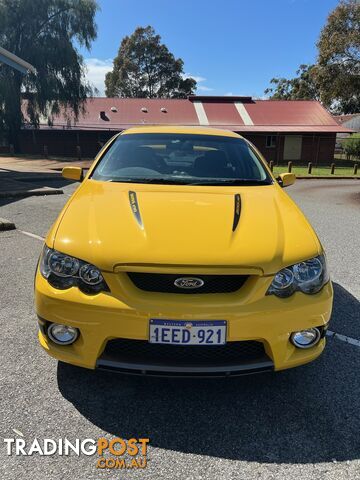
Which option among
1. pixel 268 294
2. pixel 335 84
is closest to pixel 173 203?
pixel 268 294

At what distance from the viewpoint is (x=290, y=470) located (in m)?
1.90

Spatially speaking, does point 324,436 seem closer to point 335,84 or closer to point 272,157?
point 272,157

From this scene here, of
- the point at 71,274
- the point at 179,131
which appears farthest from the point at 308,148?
the point at 71,274

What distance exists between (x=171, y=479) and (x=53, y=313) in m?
1.01

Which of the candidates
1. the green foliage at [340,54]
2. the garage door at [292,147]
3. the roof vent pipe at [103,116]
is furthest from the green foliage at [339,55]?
the roof vent pipe at [103,116]

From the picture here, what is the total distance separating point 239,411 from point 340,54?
1294 inches

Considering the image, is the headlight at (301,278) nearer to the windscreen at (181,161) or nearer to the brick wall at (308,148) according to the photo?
the windscreen at (181,161)

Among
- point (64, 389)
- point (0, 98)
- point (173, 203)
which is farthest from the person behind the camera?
point (0, 98)

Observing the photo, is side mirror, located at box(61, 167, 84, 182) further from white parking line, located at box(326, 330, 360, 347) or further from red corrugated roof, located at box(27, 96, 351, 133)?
red corrugated roof, located at box(27, 96, 351, 133)

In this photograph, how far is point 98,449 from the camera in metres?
2.00

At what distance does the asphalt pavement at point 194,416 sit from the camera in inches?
74.9

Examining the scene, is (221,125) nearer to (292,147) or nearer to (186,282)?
(292,147)

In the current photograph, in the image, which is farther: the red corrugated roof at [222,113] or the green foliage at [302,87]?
the green foliage at [302,87]

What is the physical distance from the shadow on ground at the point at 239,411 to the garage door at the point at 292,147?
1136 inches
